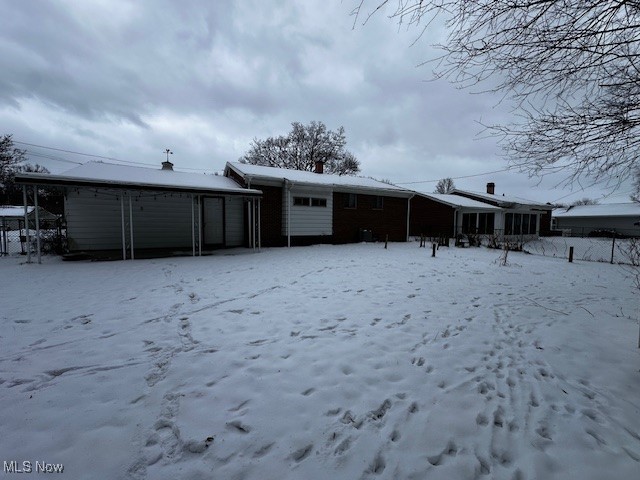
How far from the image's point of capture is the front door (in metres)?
14.3

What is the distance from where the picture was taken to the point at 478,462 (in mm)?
2098

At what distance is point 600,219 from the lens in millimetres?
39625

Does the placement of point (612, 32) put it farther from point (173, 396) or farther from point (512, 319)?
point (173, 396)

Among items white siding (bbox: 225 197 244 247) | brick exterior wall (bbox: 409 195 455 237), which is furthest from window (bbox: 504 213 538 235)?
white siding (bbox: 225 197 244 247)

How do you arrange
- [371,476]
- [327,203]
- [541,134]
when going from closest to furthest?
[371,476] < [541,134] < [327,203]

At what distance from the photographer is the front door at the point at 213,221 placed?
14273mm

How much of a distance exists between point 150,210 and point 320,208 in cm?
812

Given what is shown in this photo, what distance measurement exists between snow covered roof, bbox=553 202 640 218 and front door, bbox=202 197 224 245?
147 ft

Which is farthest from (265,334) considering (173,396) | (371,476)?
(371,476)

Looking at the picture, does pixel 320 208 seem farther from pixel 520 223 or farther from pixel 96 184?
pixel 520 223

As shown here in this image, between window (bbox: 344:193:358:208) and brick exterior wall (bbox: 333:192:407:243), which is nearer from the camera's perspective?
brick exterior wall (bbox: 333:192:407:243)

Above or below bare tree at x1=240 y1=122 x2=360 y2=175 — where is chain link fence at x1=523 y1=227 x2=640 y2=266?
below

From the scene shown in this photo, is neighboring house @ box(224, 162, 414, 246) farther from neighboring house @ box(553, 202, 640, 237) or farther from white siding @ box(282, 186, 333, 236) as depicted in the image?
neighboring house @ box(553, 202, 640, 237)

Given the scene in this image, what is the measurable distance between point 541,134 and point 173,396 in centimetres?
504
